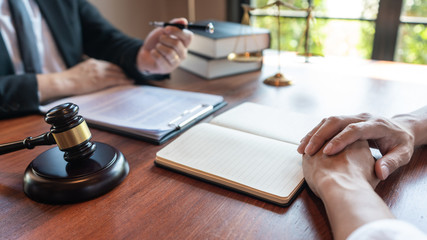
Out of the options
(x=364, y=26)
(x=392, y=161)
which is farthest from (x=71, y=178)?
(x=364, y=26)

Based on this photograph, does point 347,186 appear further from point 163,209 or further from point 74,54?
point 74,54

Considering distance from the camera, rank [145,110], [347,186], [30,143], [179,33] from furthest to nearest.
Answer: [179,33], [145,110], [30,143], [347,186]

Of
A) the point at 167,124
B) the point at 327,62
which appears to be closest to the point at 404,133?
the point at 167,124

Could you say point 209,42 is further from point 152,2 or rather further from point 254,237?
point 152,2

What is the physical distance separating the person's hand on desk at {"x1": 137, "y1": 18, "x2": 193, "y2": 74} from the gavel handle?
1.94ft

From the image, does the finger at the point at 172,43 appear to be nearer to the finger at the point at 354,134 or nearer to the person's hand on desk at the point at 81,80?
the person's hand on desk at the point at 81,80

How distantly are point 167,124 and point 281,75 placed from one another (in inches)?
22.9

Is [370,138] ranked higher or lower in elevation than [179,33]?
lower

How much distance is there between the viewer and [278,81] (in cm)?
121

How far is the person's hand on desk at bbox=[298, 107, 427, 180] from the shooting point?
23.2 inches

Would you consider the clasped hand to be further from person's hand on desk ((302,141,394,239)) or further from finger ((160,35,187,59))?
finger ((160,35,187,59))

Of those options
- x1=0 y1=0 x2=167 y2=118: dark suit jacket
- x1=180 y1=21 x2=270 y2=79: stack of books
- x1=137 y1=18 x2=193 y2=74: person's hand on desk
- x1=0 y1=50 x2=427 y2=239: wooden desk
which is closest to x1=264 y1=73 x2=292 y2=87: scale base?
x1=180 y1=21 x2=270 y2=79: stack of books

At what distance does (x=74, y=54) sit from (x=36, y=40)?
0.14 m

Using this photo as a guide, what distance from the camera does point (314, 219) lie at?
0.51 m
